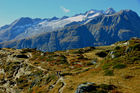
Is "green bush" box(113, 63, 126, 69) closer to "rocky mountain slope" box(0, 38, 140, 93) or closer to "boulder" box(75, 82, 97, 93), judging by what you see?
"rocky mountain slope" box(0, 38, 140, 93)

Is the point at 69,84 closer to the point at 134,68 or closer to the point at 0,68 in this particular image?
the point at 134,68

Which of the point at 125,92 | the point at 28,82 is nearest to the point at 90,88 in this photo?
the point at 125,92

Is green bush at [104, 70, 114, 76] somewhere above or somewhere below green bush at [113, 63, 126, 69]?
below

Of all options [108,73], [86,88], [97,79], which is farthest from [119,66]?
[86,88]

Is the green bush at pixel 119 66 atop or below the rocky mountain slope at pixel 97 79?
atop

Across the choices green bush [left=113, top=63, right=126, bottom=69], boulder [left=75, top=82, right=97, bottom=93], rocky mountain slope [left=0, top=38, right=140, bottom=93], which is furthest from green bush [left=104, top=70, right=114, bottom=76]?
boulder [left=75, top=82, right=97, bottom=93]

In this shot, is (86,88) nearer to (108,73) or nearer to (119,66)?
(108,73)

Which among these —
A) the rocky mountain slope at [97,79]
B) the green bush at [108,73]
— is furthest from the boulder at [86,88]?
the green bush at [108,73]

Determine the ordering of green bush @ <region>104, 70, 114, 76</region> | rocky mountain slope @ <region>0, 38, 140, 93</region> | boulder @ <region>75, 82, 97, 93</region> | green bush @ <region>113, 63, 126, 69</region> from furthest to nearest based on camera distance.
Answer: green bush @ <region>113, 63, 126, 69</region>, green bush @ <region>104, 70, 114, 76</region>, rocky mountain slope @ <region>0, 38, 140, 93</region>, boulder @ <region>75, 82, 97, 93</region>

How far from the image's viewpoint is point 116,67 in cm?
4038

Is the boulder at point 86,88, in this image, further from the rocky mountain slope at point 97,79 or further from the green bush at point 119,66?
the green bush at point 119,66

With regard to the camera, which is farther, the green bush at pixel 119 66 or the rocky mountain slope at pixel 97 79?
the green bush at pixel 119 66

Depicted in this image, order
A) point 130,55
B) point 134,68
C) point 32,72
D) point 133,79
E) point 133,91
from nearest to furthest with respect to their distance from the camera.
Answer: point 133,91 < point 133,79 < point 134,68 < point 130,55 < point 32,72

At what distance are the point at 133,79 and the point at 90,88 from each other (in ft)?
30.1
